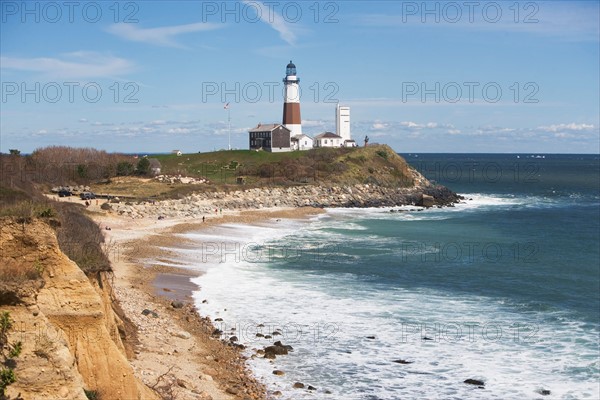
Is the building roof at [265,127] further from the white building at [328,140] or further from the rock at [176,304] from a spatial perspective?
the rock at [176,304]

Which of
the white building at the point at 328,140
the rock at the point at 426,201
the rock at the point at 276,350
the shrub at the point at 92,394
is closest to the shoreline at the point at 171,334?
the rock at the point at 276,350

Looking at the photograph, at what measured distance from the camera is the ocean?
17406mm

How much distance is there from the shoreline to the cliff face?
2507 mm

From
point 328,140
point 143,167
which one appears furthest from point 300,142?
point 143,167

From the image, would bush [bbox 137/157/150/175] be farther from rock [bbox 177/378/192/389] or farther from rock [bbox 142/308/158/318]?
rock [bbox 177/378/192/389]

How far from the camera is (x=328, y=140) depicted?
9988cm

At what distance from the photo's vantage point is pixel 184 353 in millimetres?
17766

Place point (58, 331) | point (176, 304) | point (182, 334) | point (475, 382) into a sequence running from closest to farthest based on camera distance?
point (58, 331) < point (475, 382) < point (182, 334) < point (176, 304)

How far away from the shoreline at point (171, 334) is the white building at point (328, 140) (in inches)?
2484

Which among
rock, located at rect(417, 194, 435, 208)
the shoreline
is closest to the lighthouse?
rock, located at rect(417, 194, 435, 208)

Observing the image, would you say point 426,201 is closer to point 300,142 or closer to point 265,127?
point 300,142

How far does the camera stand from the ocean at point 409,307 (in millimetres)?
17406

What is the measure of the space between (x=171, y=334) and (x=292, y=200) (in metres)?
49.0

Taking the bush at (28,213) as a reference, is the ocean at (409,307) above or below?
below
